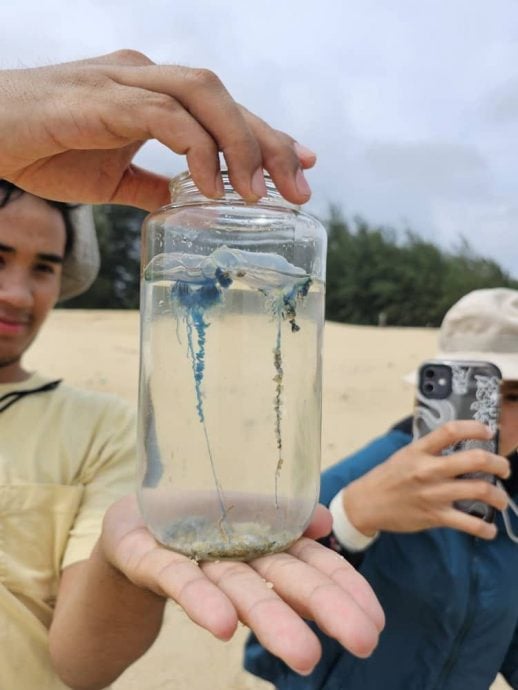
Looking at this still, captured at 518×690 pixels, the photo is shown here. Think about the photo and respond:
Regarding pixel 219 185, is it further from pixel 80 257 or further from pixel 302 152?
pixel 80 257

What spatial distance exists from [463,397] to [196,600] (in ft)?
3.62

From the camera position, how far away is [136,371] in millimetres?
10023

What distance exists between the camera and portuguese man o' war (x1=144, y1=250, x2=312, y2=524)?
111 centimetres

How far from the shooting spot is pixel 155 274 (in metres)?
1.16

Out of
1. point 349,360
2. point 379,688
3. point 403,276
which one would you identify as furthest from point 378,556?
point 403,276

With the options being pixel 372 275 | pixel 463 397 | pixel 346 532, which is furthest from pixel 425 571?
pixel 372 275

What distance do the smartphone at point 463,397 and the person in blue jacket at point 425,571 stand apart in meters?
0.06

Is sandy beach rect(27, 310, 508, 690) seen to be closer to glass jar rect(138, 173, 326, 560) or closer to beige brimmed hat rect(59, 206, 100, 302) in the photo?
beige brimmed hat rect(59, 206, 100, 302)

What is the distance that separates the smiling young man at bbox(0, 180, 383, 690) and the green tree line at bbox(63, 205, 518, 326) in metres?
16.5

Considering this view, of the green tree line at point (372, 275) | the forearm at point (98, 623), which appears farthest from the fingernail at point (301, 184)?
the green tree line at point (372, 275)

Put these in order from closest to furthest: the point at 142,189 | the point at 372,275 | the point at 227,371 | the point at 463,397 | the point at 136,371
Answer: the point at 227,371, the point at 142,189, the point at 463,397, the point at 136,371, the point at 372,275

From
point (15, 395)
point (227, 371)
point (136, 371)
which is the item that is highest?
point (227, 371)

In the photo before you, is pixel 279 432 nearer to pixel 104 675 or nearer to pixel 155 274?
pixel 155 274

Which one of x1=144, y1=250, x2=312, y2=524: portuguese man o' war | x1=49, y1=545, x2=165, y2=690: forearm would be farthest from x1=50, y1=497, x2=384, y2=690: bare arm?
x1=144, y1=250, x2=312, y2=524: portuguese man o' war
